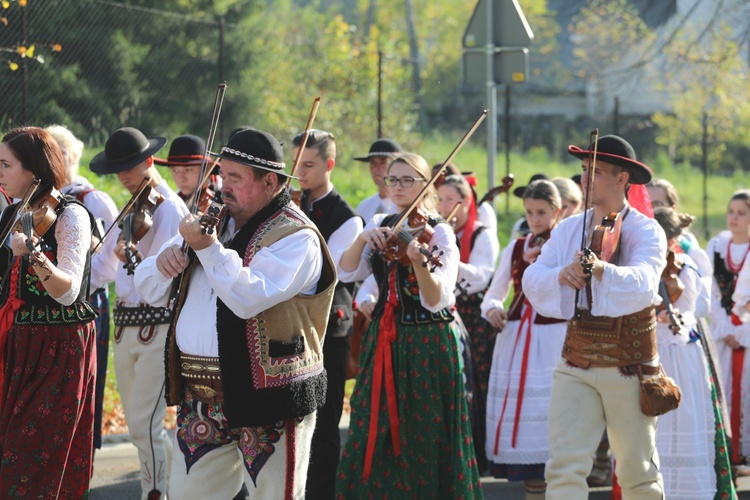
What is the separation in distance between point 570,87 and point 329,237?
3648cm

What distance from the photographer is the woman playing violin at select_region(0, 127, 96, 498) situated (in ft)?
16.4

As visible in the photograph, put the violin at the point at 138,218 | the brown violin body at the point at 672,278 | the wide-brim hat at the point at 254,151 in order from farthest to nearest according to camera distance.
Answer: the brown violin body at the point at 672,278 → the violin at the point at 138,218 → the wide-brim hat at the point at 254,151

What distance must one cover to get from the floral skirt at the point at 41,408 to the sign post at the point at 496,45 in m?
5.19

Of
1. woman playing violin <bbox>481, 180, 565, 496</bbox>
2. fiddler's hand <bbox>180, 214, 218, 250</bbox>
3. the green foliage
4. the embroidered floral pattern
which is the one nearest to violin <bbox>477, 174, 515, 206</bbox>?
woman playing violin <bbox>481, 180, 565, 496</bbox>

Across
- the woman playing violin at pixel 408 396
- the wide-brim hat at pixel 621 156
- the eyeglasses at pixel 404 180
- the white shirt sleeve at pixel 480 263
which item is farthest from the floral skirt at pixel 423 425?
the wide-brim hat at pixel 621 156

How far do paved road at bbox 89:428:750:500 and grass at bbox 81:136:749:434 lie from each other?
4766 millimetres

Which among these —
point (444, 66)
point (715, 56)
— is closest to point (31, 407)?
point (715, 56)

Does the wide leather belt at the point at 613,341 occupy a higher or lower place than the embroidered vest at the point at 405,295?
lower

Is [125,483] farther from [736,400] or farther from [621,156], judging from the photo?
[736,400]

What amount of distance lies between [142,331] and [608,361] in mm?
2390

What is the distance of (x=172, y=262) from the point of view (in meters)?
4.30

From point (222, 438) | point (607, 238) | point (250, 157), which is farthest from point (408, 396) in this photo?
point (250, 157)

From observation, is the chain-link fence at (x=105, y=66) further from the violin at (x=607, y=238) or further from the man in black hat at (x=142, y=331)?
the violin at (x=607, y=238)

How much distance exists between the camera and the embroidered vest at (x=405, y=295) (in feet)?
19.2
